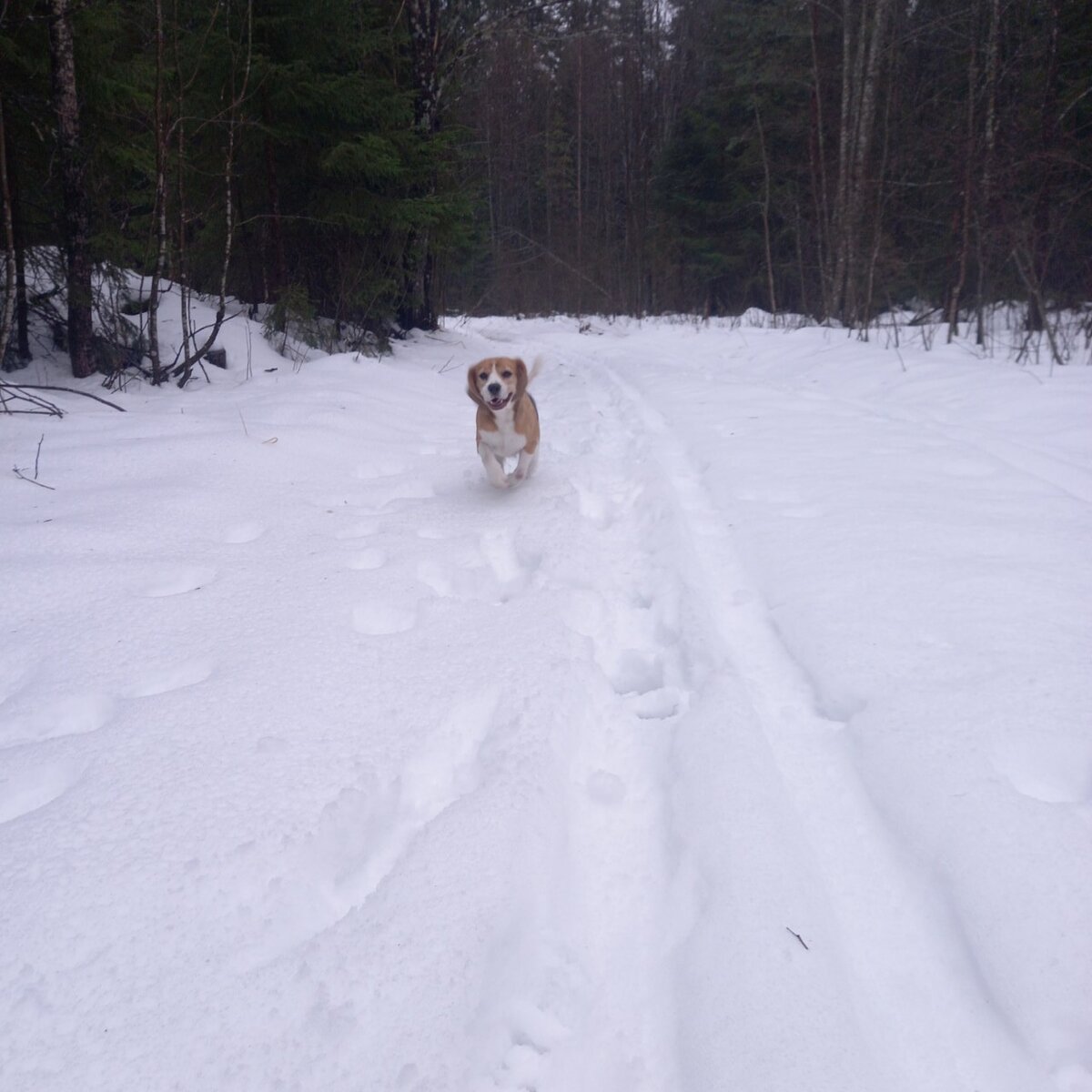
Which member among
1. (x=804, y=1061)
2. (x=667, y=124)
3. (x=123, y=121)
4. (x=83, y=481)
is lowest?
(x=804, y=1061)

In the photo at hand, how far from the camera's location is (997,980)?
131 centimetres

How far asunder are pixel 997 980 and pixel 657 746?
3.13 ft

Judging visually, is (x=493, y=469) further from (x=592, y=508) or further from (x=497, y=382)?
(x=592, y=508)

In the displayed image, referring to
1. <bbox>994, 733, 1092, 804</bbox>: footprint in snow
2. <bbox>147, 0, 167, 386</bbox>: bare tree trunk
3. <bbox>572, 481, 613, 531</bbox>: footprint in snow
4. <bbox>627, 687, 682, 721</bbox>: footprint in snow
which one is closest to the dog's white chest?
<bbox>572, 481, 613, 531</bbox>: footprint in snow

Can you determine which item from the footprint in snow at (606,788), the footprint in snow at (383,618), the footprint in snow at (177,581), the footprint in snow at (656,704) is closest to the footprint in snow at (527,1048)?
the footprint in snow at (606,788)

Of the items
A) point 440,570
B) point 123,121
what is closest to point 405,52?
point 123,121

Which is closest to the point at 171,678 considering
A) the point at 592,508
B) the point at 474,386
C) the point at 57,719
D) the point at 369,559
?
the point at 57,719

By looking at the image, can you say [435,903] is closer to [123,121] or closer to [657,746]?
[657,746]

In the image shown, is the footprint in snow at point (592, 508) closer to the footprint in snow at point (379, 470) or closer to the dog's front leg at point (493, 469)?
the dog's front leg at point (493, 469)

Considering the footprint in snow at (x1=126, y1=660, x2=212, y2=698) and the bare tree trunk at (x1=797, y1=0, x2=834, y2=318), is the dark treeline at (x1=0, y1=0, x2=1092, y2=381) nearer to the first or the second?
the bare tree trunk at (x1=797, y1=0, x2=834, y2=318)

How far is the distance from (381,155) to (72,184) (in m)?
3.65

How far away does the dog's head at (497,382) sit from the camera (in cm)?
418

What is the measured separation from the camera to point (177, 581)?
2906 mm

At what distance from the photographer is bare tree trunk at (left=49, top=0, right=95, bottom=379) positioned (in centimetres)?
527
